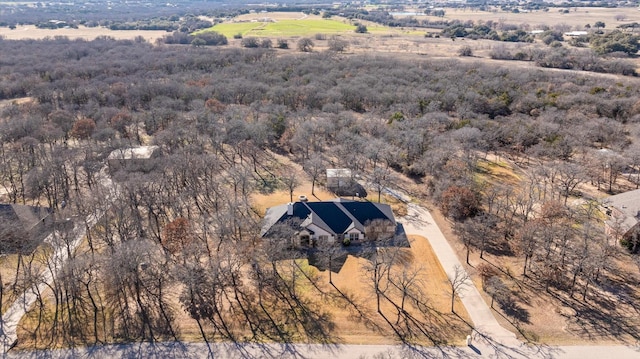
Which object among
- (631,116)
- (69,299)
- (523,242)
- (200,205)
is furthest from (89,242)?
(631,116)

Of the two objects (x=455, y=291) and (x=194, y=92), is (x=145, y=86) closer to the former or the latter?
(x=194, y=92)

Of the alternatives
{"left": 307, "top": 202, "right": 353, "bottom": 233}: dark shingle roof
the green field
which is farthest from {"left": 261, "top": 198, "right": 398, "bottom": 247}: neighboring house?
the green field

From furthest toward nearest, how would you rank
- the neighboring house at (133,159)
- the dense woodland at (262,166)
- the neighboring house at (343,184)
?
the neighboring house at (133,159) < the neighboring house at (343,184) < the dense woodland at (262,166)

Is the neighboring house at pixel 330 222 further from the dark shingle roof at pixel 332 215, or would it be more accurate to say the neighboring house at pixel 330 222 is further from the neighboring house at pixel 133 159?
the neighboring house at pixel 133 159

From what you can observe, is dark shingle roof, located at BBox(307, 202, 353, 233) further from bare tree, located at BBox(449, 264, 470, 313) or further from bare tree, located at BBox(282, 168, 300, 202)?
bare tree, located at BBox(449, 264, 470, 313)

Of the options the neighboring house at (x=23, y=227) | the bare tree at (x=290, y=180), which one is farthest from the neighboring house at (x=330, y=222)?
the neighboring house at (x=23, y=227)

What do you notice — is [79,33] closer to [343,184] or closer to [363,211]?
[343,184]

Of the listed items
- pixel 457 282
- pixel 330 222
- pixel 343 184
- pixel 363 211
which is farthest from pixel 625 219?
pixel 343 184
